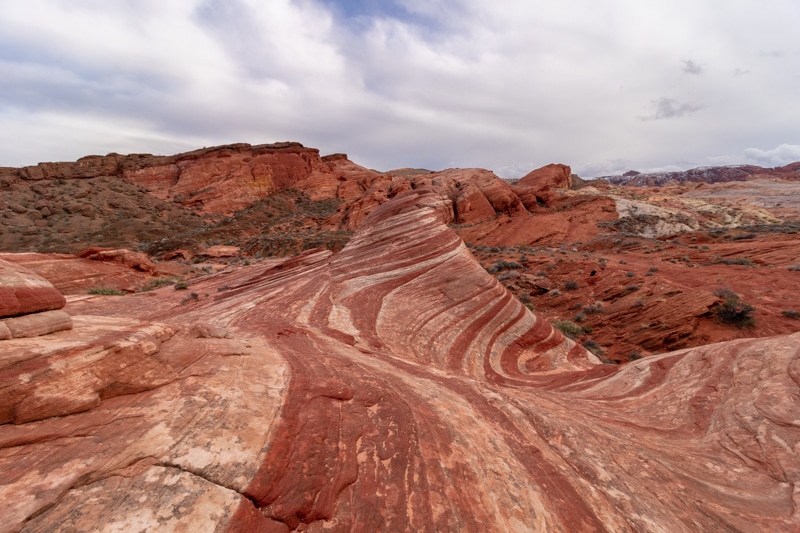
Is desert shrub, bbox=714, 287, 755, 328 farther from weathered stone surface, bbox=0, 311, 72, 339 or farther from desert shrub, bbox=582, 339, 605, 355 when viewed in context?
weathered stone surface, bbox=0, 311, 72, 339

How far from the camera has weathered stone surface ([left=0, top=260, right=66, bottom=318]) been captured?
159 inches

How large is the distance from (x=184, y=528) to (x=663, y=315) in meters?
18.1

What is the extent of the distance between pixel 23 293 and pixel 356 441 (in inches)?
183

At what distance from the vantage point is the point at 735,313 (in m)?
13.9

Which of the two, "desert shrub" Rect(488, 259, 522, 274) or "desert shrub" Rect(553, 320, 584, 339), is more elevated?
"desert shrub" Rect(488, 259, 522, 274)

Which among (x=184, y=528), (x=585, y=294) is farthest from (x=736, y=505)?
(x=585, y=294)

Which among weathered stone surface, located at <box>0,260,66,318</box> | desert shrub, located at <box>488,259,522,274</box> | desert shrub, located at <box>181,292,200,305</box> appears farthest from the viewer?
desert shrub, located at <box>488,259,522,274</box>

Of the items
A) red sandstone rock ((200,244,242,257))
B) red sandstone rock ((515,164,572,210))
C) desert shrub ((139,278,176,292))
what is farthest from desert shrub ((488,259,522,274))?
red sandstone rock ((515,164,572,210))

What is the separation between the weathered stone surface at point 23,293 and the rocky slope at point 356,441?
0.56 metres

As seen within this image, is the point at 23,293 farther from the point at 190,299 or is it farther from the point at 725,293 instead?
the point at 725,293

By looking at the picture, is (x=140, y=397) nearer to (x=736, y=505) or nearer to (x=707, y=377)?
(x=736, y=505)

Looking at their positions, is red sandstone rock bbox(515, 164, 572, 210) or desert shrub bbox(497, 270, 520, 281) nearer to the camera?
desert shrub bbox(497, 270, 520, 281)

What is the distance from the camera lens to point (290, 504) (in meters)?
3.03

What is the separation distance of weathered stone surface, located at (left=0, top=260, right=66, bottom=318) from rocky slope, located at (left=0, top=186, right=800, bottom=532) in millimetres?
563
